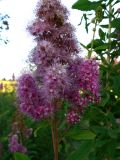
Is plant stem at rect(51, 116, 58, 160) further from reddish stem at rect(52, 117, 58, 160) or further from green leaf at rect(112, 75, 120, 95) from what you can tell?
green leaf at rect(112, 75, 120, 95)

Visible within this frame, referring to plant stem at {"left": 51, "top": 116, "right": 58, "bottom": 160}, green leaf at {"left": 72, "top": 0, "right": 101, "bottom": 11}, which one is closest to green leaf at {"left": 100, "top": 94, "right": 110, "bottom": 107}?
green leaf at {"left": 72, "top": 0, "right": 101, "bottom": 11}

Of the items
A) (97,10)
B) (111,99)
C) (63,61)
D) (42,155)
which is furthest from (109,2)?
(42,155)

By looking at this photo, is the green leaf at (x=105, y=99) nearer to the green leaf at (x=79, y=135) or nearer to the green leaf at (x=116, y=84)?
the green leaf at (x=116, y=84)

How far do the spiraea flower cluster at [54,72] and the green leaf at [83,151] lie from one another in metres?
0.51

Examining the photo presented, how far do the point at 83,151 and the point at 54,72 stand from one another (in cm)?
90

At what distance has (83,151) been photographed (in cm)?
342

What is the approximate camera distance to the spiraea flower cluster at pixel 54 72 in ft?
8.87

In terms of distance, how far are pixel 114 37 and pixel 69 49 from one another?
143 centimetres

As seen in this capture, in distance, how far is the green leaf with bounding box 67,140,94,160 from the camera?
10.9ft

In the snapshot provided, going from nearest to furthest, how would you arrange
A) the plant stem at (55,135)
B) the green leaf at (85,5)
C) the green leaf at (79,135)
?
the plant stem at (55,135)
the green leaf at (79,135)
the green leaf at (85,5)

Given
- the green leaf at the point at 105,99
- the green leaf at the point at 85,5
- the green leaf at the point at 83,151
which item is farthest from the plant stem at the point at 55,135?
the green leaf at the point at 85,5

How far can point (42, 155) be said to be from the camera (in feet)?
23.7

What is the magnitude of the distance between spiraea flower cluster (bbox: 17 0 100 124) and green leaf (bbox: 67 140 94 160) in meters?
0.51

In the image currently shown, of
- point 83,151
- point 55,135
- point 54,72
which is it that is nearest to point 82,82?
point 54,72
